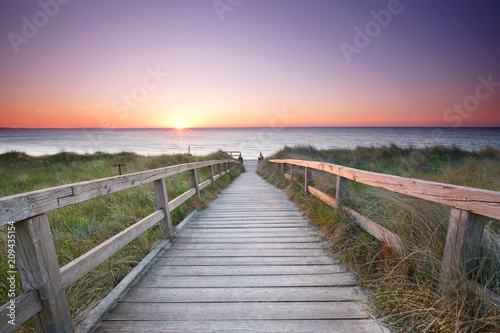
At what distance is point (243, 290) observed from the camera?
210 cm

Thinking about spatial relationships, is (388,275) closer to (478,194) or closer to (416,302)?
(416,302)

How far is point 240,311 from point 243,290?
0.27m

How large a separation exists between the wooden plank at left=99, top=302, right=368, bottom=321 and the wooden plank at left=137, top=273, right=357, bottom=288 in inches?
10.3

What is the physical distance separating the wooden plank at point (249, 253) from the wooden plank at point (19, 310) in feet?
4.89

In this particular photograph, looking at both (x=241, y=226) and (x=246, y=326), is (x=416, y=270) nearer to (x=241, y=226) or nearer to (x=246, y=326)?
(x=246, y=326)

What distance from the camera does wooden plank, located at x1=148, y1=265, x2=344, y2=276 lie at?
238 centimetres

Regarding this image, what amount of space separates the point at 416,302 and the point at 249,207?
372cm

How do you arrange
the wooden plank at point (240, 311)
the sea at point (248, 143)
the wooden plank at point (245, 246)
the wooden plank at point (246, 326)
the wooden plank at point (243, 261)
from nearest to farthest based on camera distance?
the wooden plank at point (246, 326), the wooden plank at point (240, 311), the wooden plank at point (243, 261), the wooden plank at point (245, 246), the sea at point (248, 143)

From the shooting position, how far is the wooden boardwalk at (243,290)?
1.70 meters

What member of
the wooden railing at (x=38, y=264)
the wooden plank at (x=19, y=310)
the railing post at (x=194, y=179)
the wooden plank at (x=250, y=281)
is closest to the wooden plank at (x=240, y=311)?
the wooden plank at (x=250, y=281)

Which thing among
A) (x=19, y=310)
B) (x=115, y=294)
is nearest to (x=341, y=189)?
(x=115, y=294)

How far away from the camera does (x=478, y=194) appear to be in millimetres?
1374

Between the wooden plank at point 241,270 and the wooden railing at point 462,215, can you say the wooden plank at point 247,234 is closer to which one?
the wooden plank at point 241,270

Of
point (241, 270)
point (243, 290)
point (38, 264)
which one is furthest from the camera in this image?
point (241, 270)
